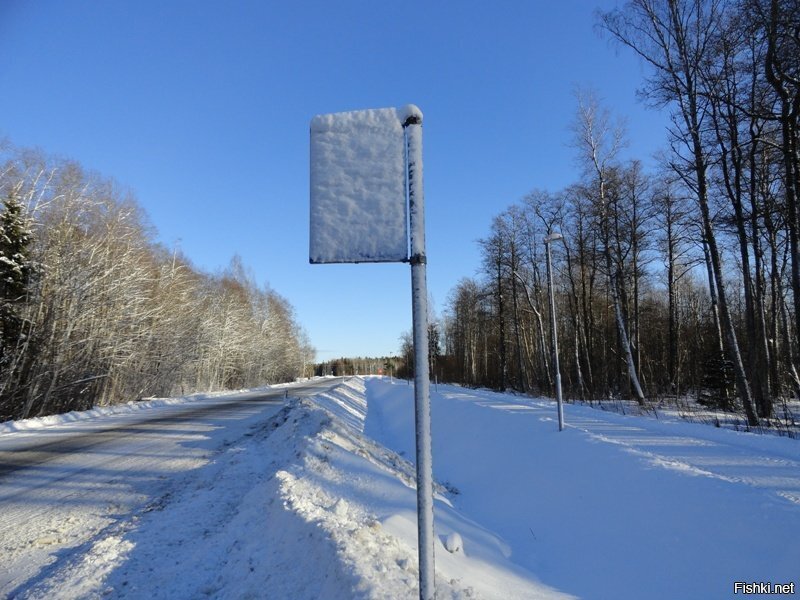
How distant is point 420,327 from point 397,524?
10.6 ft

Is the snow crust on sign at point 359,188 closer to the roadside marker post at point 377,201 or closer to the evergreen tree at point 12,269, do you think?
the roadside marker post at point 377,201

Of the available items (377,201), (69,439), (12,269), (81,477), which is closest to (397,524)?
(377,201)

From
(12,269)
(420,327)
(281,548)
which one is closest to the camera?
(420,327)

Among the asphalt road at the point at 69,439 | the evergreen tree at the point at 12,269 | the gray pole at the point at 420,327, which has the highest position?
the evergreen tree at the point at 12,269

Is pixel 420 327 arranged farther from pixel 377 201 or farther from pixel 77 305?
pixel 77 305

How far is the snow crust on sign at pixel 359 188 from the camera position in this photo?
190 cm

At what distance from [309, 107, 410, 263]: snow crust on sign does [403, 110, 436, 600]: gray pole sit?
0.14 ft

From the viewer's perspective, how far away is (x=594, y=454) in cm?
752

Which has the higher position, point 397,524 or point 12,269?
point 12,269

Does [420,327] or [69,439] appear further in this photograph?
[69,439]

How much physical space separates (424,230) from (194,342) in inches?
1331

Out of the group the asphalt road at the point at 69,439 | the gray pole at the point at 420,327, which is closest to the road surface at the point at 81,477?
the asphalt road at the point at 69,439

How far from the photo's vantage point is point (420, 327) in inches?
75.7

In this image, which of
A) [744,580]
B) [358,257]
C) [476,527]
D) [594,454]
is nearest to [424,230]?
[358,257]
